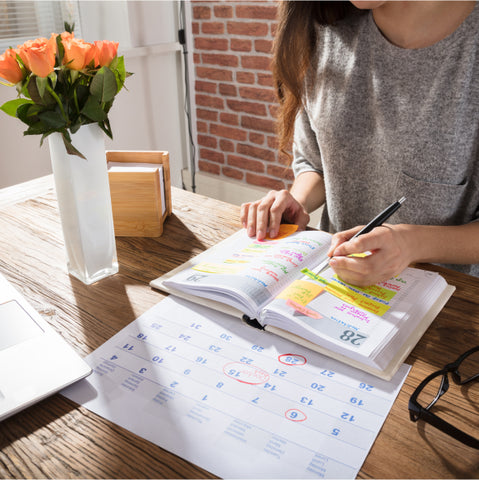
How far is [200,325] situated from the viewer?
27.0 inches

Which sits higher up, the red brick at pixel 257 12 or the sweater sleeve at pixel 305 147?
the red brick at pixel 257 12

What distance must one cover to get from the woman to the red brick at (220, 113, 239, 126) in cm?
134

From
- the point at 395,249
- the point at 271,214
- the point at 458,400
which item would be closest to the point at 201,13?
the point at 271,214

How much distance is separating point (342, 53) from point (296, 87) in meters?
0.13

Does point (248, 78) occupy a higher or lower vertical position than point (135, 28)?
lower

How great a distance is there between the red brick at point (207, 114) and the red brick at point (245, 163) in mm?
230

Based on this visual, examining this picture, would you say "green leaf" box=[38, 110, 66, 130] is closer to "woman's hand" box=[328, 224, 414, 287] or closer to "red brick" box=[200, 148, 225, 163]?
"woman's hand" box=[328, 224, 414, 287]

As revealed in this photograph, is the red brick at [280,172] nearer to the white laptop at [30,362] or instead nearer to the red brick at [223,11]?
the red brick at [223,11]

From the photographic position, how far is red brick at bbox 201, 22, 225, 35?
7.83 feet

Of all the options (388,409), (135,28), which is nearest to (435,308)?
(388,409)

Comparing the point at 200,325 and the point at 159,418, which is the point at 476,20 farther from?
the point at 159,418

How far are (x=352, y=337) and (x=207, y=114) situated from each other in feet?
7.30

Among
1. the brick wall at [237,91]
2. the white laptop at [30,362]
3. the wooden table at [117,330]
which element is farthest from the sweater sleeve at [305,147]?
the brick wall at [237,91]

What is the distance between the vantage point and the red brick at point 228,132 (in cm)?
256
